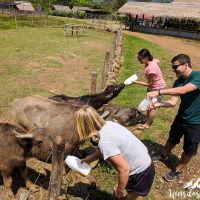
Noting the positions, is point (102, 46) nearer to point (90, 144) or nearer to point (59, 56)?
point (59, 56)

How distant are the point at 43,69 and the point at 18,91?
3.98m

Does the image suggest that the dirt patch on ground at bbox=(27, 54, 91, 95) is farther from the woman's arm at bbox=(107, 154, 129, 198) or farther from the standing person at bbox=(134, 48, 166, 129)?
the woman's arm at bbox=(107, 154, 129, 198)

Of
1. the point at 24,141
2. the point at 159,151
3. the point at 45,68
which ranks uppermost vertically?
the point at 24,141

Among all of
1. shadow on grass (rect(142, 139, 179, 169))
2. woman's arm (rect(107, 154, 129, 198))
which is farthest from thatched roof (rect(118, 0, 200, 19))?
woman's arm (rect(107, 154, 129, 198))

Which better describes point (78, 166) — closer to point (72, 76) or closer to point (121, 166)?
point (121, 166)

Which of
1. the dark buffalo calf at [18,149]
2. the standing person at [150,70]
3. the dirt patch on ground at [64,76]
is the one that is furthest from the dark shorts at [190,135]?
the dirt patch on ground at [64,76]

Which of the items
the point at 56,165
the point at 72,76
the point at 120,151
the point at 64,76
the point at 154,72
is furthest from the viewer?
the point at 72,76

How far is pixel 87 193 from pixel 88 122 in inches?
87.9

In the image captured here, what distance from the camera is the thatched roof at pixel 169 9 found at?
109 feet

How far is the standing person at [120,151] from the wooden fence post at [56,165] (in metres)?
0.30

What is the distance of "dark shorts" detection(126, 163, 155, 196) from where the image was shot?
3996mm

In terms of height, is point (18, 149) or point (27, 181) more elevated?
point (18, 149)

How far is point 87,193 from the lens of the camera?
5.35 metres

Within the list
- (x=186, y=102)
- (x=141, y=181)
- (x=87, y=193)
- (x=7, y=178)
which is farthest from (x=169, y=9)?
(x=141, y=181)
